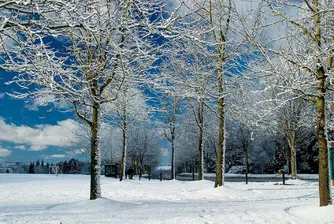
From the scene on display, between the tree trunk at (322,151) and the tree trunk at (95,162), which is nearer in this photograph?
the tree trunk at (322,151)

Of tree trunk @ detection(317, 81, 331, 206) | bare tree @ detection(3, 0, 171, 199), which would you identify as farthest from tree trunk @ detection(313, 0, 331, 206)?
bare tree @ detection(3, 0, 171, 199)

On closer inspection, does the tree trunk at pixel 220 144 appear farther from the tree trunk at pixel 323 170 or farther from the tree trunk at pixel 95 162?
the tree trunk at pixel 95 162

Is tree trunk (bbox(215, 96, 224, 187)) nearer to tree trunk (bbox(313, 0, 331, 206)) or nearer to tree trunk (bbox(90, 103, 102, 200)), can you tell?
tree trunk (bbox(313, 0, 331, 206))

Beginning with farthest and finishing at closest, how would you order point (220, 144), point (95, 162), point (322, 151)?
point (220, 144) < point (95, 162) < point (322, 151)

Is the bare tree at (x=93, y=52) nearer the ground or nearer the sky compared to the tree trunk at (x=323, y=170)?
nearer the sky

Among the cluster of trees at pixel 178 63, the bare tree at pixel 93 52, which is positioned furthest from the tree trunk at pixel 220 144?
the bare tree at pixel 93 52

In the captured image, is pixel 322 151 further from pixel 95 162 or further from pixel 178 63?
pixel 178 63

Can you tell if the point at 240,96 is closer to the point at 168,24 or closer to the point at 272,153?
the point at 168,24

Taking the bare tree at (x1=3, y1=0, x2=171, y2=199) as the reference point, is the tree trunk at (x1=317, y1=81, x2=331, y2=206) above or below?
below

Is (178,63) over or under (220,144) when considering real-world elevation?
over

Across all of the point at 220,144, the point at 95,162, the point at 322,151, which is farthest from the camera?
the point at 220,144

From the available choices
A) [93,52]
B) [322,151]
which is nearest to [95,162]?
[93,52]

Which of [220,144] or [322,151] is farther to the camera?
[220,144]

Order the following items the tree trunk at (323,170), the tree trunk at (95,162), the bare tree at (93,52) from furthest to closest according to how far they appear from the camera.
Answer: the tree trunk at (95,162) → the tree trunk at (323,170) → the bare tree at (93,52)
